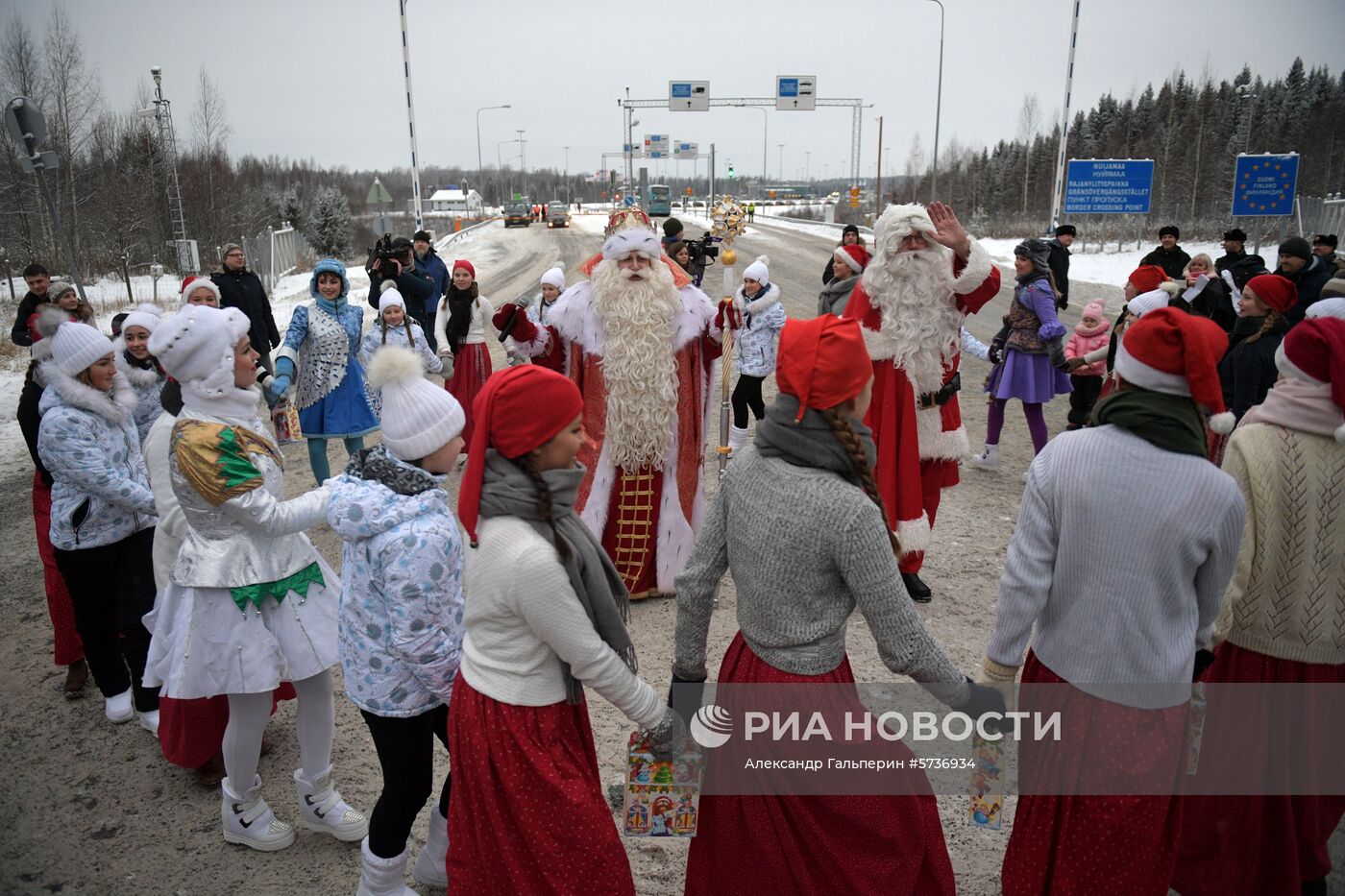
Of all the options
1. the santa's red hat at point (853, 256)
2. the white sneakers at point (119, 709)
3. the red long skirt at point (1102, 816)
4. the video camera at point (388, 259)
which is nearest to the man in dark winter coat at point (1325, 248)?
the santa's red hat at point (853, 256)

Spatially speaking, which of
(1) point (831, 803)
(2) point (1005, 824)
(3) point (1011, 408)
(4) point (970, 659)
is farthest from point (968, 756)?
(3) point (1011, 408)

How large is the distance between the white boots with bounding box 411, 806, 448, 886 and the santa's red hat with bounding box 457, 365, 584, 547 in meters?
1.47

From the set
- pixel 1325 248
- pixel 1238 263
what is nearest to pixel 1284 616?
pixel 1238 263

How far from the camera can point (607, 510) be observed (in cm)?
532

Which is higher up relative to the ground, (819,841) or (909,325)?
(909,325)

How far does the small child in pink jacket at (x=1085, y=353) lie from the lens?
7.34 metres

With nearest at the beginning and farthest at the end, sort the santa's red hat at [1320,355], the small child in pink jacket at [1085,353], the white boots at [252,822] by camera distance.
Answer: the santa's red hat at [1320,355] → the white boots at [252,822] → the small child in pink jacket at [1085,353]

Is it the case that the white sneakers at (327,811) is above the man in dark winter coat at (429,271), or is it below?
below

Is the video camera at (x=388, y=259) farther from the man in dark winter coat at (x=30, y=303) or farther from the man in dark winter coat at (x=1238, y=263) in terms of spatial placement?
the man in dark winter coat at (x=1238, y=263)

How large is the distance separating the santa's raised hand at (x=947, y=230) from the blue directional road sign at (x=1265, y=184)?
54.6 feet

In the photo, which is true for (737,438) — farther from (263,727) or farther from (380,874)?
(380,874)

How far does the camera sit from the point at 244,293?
9.48 m

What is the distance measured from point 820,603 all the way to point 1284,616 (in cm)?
168

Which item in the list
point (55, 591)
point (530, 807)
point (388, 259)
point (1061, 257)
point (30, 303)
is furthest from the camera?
point (1061, 257)
